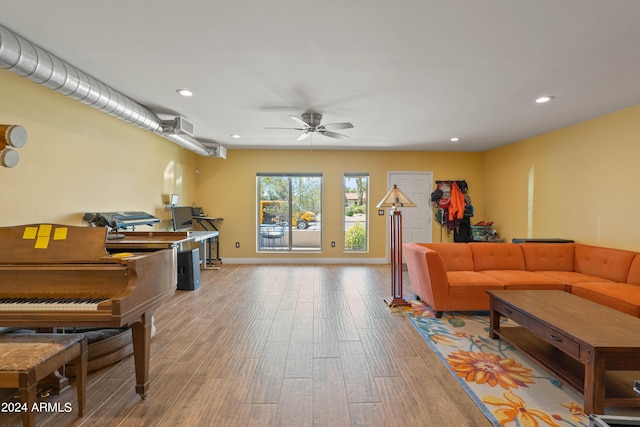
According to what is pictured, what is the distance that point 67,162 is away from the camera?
3176mm

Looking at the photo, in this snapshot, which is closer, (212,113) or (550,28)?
(550,28)

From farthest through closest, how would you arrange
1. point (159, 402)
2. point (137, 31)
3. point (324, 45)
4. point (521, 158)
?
point (521, 158) < point (324, 45) < point (137, 31) < point (159, 402)

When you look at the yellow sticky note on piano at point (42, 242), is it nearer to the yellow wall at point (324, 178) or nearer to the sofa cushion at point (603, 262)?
the yellow wall at point (324, 178)

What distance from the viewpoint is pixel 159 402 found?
2037mm

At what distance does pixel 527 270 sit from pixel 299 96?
3854 millimetres

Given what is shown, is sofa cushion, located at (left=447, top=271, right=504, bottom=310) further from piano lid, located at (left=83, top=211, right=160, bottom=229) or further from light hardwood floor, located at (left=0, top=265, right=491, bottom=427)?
piano lid, located at (left=83, top=211, right=160, bottom=229)

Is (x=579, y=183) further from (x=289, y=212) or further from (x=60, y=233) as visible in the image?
(x=60, y=233)

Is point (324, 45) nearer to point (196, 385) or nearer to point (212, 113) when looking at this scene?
point (212, 113)

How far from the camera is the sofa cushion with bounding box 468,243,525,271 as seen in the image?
4199 millimetres

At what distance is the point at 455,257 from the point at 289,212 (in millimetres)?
3897

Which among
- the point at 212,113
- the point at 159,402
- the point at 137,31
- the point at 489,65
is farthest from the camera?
the point at 212,113

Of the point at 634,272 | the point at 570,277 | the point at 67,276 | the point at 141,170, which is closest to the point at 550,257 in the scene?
the point at 570,277

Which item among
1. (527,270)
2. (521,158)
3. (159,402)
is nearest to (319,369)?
(159,402)

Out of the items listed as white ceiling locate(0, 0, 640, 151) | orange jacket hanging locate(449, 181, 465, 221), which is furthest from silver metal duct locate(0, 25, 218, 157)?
orange jacket hanging locate(449, 181, 465, 221)
